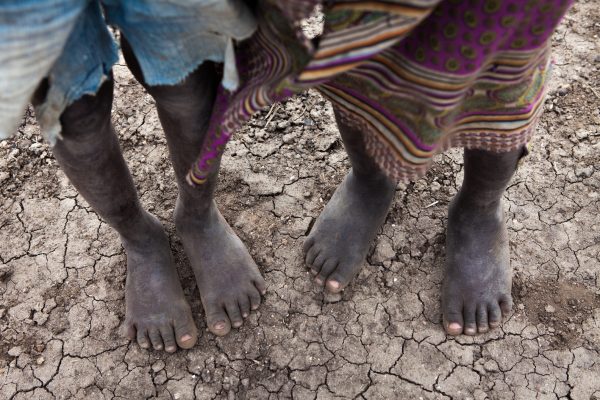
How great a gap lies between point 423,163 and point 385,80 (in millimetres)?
209

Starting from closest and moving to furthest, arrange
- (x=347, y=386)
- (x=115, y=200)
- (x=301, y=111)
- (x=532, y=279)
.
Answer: (x=115, y=200), (x=347, y=386), (x=532, y=279), (x=301, y=111)

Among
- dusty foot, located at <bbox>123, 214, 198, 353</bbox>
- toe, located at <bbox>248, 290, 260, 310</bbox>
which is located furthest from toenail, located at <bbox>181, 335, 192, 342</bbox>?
toe, located at <bbox>248, 290, 260, 310</bbox>

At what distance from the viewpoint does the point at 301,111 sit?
2172mm

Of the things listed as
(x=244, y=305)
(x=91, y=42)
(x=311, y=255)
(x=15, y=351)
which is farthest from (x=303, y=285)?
(x=91, y=42)

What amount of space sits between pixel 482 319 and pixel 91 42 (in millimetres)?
1311

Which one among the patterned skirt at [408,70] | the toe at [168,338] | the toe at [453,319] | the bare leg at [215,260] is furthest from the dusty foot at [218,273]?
the toe at [453,319]

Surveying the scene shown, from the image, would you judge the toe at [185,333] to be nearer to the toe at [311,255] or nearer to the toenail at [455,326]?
the toe at [311,255]

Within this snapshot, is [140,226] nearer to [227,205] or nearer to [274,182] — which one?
[227,205]

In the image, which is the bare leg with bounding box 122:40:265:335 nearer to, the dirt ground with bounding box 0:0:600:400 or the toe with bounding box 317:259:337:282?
the dirt ground with bounding box 0:0:600:400

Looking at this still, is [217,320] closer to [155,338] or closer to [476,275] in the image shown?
[155,338]

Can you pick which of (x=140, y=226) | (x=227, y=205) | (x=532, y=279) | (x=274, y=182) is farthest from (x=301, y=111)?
(x=532, y=279)

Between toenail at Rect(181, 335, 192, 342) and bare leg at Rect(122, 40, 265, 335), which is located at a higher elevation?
bare leg at Rect(122, 40, 265, 335)

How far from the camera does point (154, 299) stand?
165 cm

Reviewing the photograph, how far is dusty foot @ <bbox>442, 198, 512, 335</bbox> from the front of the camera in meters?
1.64
